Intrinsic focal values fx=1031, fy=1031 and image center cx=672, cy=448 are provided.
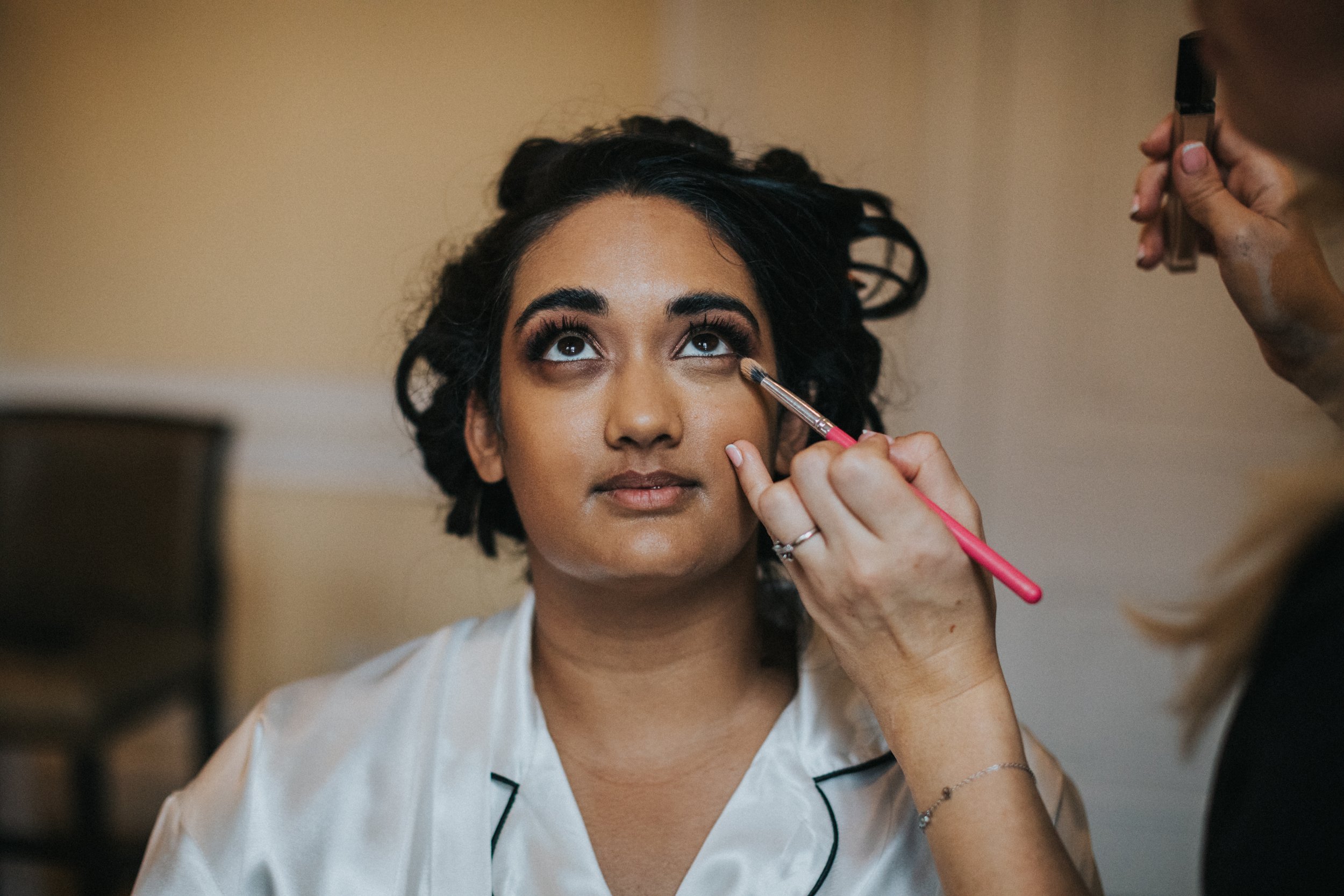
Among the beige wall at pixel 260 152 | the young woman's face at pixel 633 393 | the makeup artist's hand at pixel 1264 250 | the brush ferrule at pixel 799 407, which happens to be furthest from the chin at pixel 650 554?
the beige wall at pixel 260 152

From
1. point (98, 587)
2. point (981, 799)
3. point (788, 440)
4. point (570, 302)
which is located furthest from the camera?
point (98, 587)

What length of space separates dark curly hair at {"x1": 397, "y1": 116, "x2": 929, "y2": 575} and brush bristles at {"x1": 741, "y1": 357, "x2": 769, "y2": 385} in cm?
14

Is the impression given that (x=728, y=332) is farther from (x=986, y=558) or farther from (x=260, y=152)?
(x=260, y=152)

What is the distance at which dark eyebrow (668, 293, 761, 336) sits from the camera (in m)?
1.04

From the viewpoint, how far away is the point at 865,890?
0.97 metres

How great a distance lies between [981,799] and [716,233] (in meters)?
0.65

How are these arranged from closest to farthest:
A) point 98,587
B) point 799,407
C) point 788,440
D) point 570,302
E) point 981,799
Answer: point 981,799
point 799,407
point 570,302
point 788,440
point 98,587

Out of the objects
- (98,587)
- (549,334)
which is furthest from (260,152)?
(549,334)

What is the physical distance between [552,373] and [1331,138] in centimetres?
70

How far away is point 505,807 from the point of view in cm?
104

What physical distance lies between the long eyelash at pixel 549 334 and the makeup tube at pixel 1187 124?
2.02ft

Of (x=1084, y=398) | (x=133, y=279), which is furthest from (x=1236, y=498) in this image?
(x=133, y=279)

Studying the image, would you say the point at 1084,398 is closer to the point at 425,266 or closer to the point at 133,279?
the point at 425,266

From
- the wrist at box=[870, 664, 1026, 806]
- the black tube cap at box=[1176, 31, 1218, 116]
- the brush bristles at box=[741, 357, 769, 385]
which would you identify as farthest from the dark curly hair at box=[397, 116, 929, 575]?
the wrist at box=[870, 664, 1026, 806]
